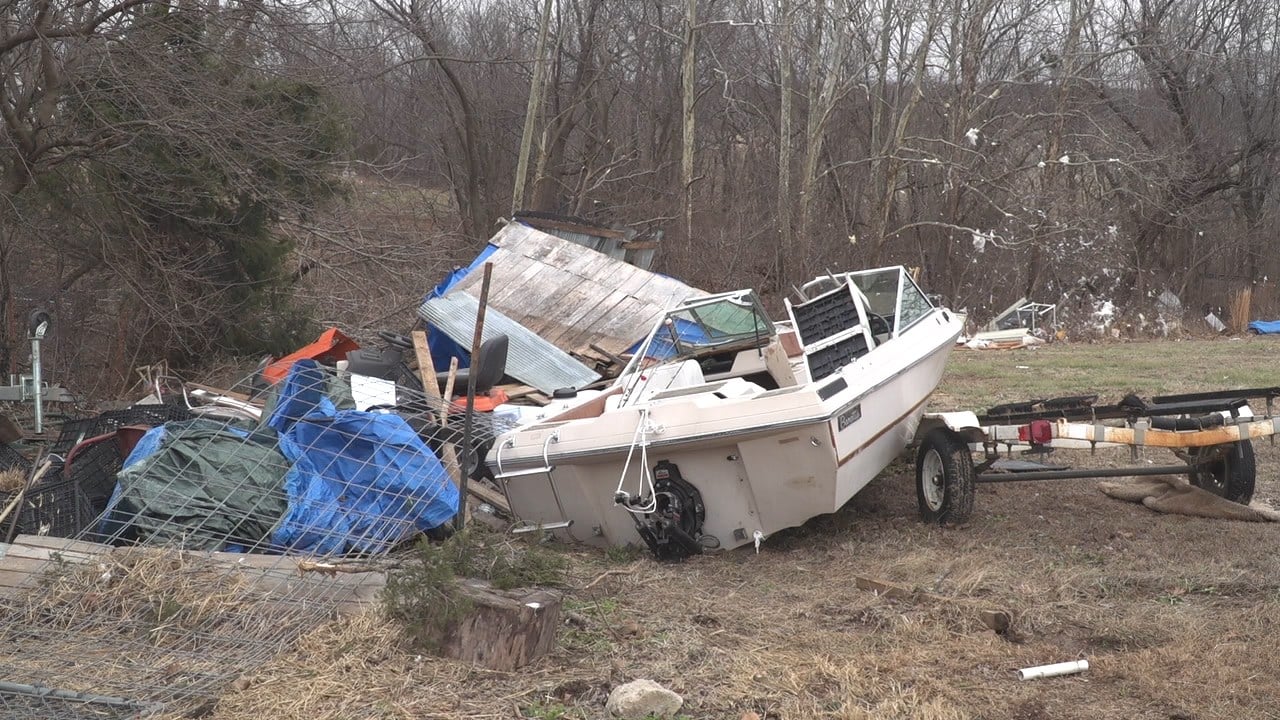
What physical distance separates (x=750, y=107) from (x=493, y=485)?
70.8ft

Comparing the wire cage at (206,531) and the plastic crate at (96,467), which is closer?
the wire cage at (206,531)

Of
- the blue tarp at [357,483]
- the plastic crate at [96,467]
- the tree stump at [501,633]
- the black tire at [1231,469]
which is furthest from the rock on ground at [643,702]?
the black tire at [1231,469]

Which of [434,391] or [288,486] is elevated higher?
[434,391]

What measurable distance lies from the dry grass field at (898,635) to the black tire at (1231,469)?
0.34 metres

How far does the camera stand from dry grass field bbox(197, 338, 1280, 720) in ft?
14.5

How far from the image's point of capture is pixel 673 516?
6934 millimetres

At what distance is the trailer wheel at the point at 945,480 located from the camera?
23.8ft

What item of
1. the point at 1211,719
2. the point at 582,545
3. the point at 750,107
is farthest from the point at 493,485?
the point at 750,107

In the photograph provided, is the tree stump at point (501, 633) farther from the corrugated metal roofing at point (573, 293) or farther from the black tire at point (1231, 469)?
the corrugated metal roofing at point (573, 293)

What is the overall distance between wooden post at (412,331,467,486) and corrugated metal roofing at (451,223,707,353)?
1888 millimetres

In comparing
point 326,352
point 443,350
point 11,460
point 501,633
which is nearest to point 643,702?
point 501,633

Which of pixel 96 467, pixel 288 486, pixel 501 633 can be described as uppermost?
pixel 96 467

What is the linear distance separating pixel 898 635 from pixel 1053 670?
28.8 inches

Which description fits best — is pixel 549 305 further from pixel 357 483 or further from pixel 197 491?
pixel 197 491
